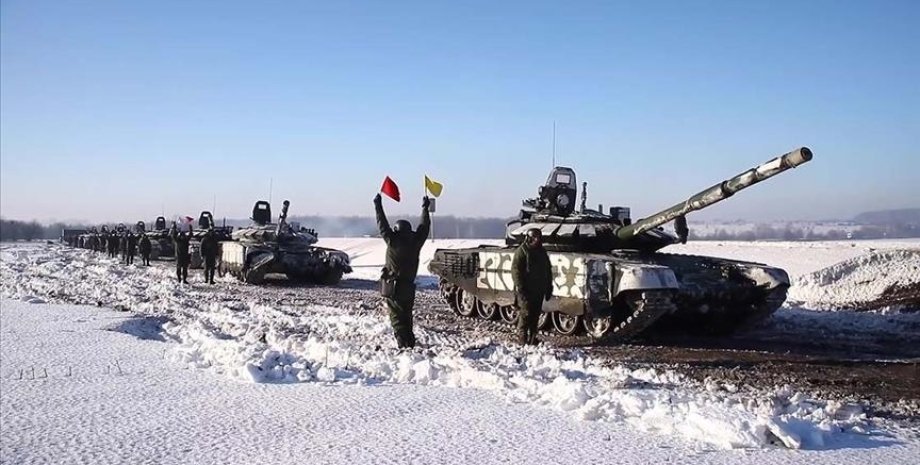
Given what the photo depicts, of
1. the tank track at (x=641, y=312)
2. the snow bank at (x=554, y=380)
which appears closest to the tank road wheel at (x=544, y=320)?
the tank track at (x=641, y=312)

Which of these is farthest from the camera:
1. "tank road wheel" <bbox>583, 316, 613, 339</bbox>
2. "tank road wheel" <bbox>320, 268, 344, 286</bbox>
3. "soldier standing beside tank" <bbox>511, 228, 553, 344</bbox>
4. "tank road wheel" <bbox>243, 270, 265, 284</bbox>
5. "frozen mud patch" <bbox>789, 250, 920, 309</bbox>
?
"tank road wheel" <bbox>320, 268, 344, 286</bbox>

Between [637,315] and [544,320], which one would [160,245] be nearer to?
[544,320]

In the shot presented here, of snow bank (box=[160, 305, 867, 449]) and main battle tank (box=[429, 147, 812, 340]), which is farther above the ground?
main battle tank (box=[429, 147, 812, 340])

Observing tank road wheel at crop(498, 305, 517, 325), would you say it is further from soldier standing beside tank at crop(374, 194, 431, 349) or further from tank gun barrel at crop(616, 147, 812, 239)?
soldier standing beside tank at crop(374, 194, 431, 349)

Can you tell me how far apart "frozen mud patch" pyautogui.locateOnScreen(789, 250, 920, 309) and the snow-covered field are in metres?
10.5

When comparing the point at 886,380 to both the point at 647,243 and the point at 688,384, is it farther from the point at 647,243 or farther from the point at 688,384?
the point at 647,243

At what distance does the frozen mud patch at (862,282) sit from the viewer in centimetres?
1738

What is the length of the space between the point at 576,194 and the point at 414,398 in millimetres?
9476

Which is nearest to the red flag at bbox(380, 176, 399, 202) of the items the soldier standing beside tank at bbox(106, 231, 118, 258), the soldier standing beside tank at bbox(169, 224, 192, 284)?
the soldier standing beside tank at bbox(169, 224, 192, 284)

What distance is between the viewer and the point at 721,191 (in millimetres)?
10234

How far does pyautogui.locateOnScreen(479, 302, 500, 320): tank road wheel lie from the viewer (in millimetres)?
13961

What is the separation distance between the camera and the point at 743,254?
2802cm

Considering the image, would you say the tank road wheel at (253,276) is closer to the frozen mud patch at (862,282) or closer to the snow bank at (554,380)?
the snow bank at (554,380)

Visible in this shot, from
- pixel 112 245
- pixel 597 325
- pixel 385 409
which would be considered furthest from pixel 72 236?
pixel 385 409
